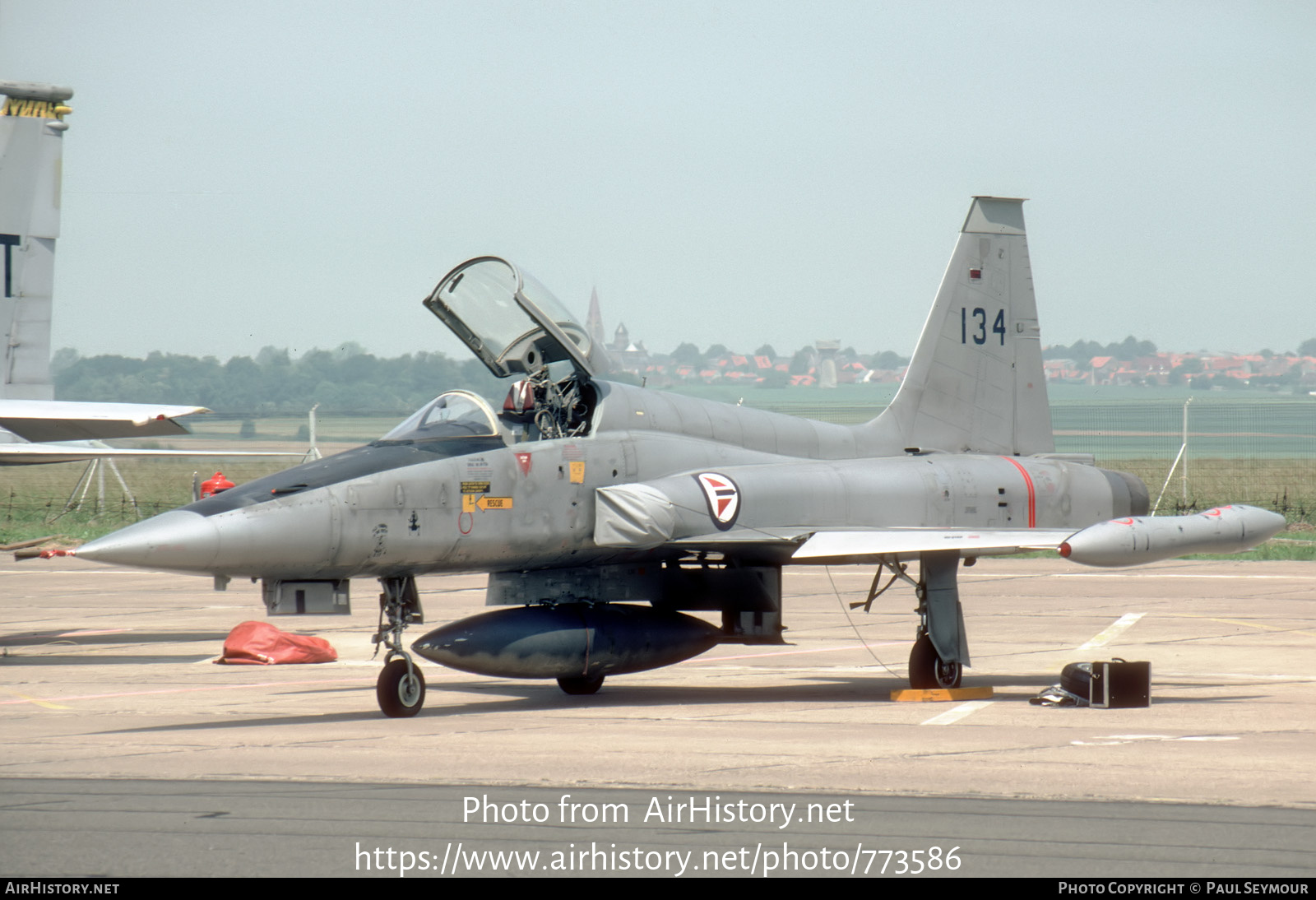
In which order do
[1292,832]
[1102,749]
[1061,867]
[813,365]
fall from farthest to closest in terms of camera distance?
1. [813,365]
2. [1102,749]
3. [1292,832]
4. [1061,867]

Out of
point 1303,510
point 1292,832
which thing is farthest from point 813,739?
point 1303,510

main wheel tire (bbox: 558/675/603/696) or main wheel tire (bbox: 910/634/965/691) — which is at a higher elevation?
main wheel tire (bbox: 910/634/965/691)

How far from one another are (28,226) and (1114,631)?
14.9 meters

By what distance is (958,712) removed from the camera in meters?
11.8

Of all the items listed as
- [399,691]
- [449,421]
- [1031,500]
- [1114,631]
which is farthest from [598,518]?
[1114,631]

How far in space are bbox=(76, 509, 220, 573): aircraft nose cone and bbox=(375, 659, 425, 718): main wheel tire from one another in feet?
6.13

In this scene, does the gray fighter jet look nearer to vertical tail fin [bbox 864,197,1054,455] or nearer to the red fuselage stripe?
the red fuselage stripe

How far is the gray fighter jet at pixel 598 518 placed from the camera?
10.8m

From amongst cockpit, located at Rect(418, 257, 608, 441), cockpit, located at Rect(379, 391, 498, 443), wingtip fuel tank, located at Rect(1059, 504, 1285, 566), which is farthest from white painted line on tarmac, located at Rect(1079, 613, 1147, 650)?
cockpit, located at Rect(379, 391, 498, 443)

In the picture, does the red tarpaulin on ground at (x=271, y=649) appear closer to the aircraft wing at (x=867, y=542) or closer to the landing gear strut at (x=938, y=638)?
the aircraft wing at (x=867, y=542)

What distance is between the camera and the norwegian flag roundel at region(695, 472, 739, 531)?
12172 mm
